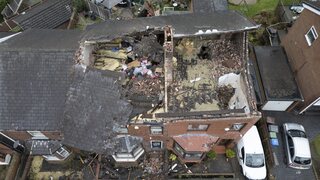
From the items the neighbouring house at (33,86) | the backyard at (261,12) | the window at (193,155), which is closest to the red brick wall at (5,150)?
the neighbouring house at (33,86)

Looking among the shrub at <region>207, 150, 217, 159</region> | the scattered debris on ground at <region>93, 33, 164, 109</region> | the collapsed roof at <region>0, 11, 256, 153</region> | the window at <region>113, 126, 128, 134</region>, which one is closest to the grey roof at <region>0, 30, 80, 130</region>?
the collapsed roof at <region>0, 11, 256, 153</region>

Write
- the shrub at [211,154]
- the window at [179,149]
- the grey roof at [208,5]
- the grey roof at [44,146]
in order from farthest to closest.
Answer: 1. the grey roof at [208,5]
2. the shrub at [211,154]
3. the window at [179,149]
4. the grey roof at [44,146]

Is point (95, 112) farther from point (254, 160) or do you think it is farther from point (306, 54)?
point (306, 54)

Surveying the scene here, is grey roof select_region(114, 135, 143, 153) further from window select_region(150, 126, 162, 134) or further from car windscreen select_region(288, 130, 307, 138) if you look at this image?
car windscreen select_region(288, 130, 307, 138)

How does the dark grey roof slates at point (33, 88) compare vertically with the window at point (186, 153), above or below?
A: above

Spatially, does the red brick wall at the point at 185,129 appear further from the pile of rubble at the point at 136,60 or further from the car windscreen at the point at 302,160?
the car windscreen at the point at 302,160

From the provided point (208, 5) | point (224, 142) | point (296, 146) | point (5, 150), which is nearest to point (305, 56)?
point (296, 146)

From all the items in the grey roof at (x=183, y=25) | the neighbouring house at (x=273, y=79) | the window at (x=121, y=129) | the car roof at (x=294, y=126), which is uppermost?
the grey roof at (x=183, y=25)
